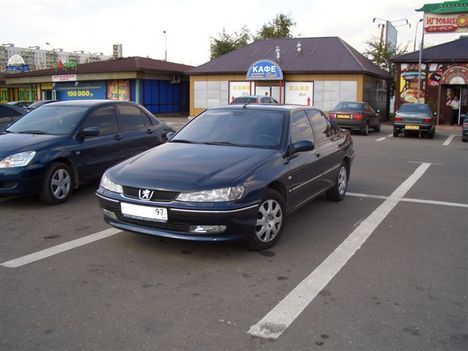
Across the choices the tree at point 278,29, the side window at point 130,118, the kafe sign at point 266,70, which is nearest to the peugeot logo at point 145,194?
the side window at point 130,118

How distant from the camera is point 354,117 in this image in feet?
70.1

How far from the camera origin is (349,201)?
7879 millimetres

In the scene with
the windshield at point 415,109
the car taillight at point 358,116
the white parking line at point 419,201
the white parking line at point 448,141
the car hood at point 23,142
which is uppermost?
the windshield at point 415,109

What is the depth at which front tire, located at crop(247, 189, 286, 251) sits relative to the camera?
514 centimetres

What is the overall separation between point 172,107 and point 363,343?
38141 millimetres

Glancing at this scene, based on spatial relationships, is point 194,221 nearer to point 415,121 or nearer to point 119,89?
point 415,121

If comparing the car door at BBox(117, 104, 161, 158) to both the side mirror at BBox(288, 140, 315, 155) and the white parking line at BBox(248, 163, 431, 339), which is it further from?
the white parking line at BBox(248, 163, 431, 339)

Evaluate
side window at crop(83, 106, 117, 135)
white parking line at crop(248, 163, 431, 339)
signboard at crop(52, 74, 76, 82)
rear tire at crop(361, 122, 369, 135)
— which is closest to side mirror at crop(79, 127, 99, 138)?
side window at crop(83, 106, 117, 135)

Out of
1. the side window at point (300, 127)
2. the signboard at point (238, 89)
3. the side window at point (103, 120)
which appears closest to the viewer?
the side window at point (300, 127)

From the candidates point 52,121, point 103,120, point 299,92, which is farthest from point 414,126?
point 52,121

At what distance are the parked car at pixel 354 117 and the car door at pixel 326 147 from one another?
46.5 feet

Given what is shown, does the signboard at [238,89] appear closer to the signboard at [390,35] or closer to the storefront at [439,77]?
the storefront at [439,77]

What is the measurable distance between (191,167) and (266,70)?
2703 centimetres

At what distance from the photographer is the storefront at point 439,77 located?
28531 millimetres
